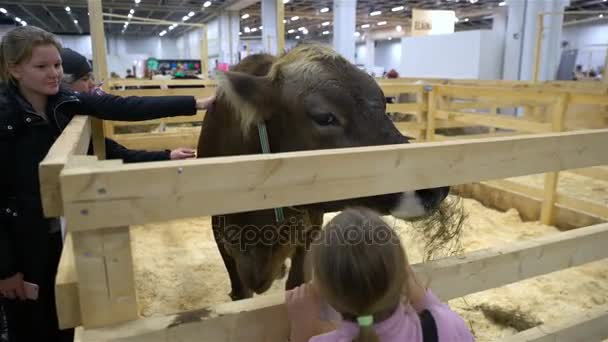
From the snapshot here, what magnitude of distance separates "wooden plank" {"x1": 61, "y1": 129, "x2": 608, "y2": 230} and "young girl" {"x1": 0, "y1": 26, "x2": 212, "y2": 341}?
927 millimetres

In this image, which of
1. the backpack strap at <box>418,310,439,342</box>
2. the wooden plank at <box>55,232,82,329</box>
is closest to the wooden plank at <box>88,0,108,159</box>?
the wooden plank at <box>55,232,82,329</box>

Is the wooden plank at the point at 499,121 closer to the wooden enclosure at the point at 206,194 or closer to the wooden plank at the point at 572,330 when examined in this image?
the wooden plank at the point at 572,330

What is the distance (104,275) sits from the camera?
1.14 meters

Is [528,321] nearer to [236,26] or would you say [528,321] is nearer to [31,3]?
[236,26]

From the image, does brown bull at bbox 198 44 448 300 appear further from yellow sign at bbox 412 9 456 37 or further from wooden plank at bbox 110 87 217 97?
yellow sign at bbox 412 9 456 37

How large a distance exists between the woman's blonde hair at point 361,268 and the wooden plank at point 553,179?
4.37m

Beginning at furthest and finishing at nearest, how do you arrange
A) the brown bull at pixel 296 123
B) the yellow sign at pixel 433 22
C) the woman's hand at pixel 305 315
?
the yellow sign at pixel 433 22
the brown bull at pixel 296 123
the woman's hand at pixel 305 315

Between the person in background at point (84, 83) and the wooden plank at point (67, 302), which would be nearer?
the wooden plank at point (67, 302)

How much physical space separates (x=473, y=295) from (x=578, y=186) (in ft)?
12.7

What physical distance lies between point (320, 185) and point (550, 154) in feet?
3.36

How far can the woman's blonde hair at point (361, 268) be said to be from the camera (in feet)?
3.50

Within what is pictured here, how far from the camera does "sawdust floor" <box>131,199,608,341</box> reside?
322 centimetres

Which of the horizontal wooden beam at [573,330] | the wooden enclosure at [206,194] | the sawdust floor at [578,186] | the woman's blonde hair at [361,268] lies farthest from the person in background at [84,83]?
the sawdust floor at [578,186]

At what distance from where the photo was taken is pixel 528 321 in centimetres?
312
